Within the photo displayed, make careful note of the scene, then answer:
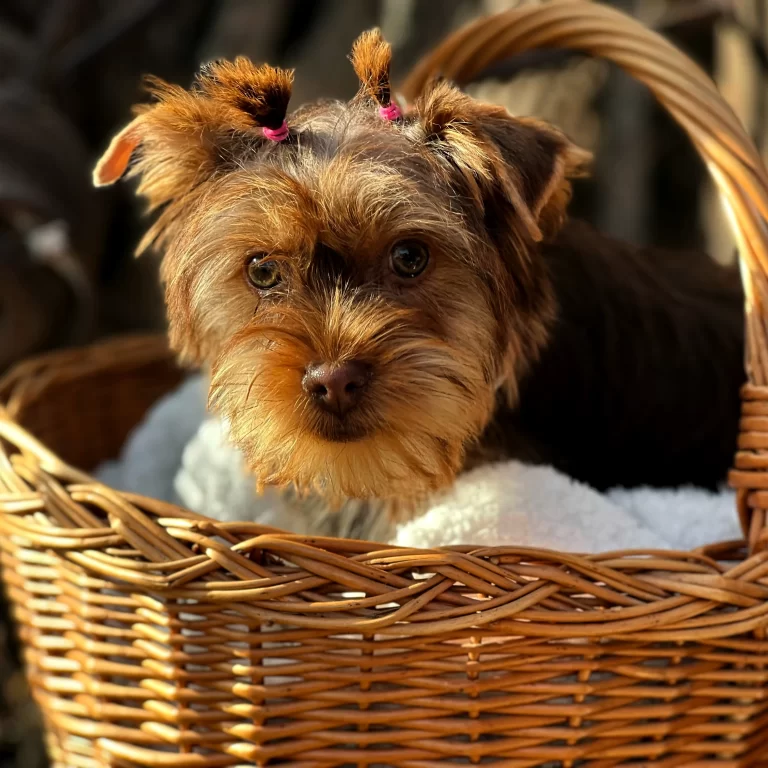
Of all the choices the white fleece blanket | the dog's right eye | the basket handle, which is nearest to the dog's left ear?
the basket handle

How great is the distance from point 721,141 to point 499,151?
484mm

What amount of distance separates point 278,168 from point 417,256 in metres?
0.32

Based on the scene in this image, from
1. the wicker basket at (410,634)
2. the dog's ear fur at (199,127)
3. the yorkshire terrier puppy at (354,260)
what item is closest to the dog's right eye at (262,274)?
the yorkshire terrier puppy at (354,260)

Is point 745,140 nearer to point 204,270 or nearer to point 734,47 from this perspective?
point 204,270

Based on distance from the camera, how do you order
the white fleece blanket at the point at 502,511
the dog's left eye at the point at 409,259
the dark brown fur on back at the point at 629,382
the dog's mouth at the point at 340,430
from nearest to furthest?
the dog's mouth at the point at 340,430
the dog's left eye at the point at 409,259
the white fleece blanket at the point at 502,511
the dark brown fur on back at the point at 629,382

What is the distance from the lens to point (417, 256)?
74.6 inches

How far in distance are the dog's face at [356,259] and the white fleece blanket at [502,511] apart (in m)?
0.13

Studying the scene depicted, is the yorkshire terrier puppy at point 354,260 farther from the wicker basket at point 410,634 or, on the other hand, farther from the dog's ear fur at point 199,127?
the wicker basket at point 410,634

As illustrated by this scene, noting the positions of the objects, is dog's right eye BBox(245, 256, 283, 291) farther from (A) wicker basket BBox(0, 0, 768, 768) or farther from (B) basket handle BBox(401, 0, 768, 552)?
(B) basket handle BBox(401, 0, 768, 552)

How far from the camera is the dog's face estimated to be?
5.80 ft

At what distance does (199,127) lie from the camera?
6.44ft

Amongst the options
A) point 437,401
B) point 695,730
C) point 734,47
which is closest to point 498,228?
point 437,401

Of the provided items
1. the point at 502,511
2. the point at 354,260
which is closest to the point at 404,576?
the point at 502,511

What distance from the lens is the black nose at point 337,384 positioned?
171 centimetres
